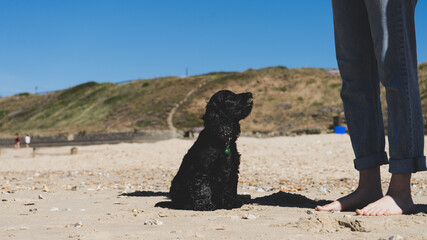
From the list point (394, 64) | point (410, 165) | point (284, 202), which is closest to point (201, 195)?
point (284, 202)

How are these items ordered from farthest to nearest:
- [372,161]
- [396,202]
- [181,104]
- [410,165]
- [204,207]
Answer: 1. [181,104]
2. [204,207]
3. [372,161]
4. [396,202]
5. [410,165]

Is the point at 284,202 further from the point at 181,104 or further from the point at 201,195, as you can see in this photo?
the point at 181,104

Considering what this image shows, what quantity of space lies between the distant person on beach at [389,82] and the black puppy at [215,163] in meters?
0.98

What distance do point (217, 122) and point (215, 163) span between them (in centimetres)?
40

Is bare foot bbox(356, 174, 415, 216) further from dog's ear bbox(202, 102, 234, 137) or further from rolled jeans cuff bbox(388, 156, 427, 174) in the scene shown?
dog's ear bbox(202, 102, 234, 137)

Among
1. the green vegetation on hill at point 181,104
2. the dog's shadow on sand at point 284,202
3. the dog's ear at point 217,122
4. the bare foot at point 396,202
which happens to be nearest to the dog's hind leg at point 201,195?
the dog's shadow on sand at point 284,202

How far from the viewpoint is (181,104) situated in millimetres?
54719

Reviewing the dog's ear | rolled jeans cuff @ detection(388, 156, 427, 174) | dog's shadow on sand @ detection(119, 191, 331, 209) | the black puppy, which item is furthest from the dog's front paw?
rolled jeans cuff @ detection(388, 156, 427, 174)

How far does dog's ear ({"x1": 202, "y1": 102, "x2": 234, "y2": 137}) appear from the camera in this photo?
439cm

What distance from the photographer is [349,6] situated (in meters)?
3.95

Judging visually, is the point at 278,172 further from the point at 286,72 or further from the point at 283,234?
the point at 286,72

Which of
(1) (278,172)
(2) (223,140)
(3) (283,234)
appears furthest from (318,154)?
(3) (283,234)

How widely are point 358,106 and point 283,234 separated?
Result: 1612 millimetres

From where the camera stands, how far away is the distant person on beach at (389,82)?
355 centimetres
